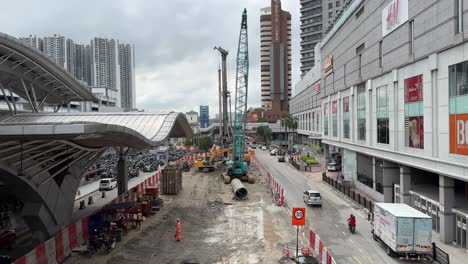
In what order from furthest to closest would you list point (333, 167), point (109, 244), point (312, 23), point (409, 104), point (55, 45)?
point (312, 23) < point (55, 45) < point (333, 167) < point (409, 104) < point (109, 244)

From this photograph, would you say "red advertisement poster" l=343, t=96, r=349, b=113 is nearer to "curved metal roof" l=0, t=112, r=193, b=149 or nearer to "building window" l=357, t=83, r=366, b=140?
"building window" l=357, t=83, r=366, b=140

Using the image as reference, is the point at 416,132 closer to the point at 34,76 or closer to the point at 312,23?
the point at 34,76

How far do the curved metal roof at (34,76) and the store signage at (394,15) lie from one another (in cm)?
2698

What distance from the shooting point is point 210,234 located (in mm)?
27609

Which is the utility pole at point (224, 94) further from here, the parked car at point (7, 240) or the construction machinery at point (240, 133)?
the parked car at point (7, 240)

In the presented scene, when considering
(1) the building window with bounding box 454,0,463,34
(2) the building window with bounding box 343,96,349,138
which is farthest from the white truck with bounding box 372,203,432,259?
(2) the building window with bounding box 343,96,349,138

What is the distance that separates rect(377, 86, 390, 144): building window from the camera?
112 ft

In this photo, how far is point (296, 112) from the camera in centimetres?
13012

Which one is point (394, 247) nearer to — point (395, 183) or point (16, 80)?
point (395, 183)

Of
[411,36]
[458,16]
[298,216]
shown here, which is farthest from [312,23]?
[298,216]

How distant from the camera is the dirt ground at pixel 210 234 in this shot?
22250 mm

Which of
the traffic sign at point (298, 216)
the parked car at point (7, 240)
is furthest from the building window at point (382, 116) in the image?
the parked car at point (7, 240)

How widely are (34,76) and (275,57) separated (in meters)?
172

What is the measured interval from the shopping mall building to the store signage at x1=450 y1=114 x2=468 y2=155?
56 millimetres
